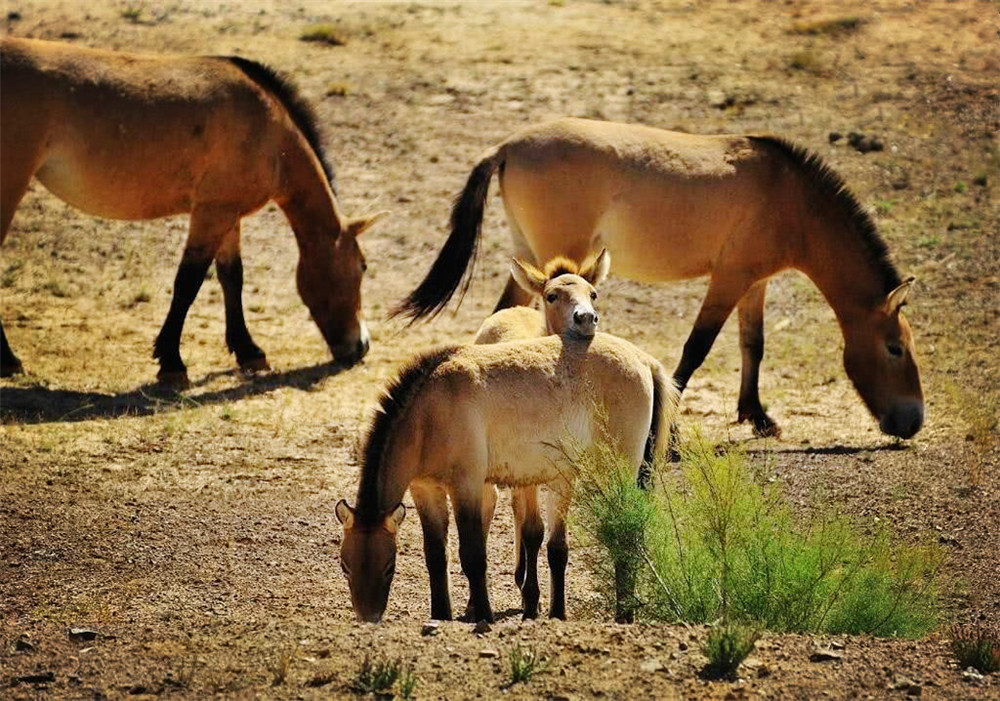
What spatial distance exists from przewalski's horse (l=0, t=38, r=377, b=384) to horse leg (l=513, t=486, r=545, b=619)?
5.21m

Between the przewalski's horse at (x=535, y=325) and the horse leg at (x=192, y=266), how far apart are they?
4439mm

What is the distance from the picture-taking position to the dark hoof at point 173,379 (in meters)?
13.1

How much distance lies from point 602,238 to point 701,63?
29.1 ft

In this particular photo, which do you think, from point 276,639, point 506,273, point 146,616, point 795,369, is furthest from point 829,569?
point 506,273

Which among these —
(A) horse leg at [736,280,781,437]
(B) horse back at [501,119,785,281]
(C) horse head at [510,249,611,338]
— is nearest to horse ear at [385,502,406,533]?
(C) horse head at [510,249,611,338]

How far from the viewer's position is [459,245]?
12633mm

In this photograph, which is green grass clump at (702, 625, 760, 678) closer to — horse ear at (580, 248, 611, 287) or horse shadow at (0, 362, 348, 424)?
horse ear at (580, 248, 611, 287)

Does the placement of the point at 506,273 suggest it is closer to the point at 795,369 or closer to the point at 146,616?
the point at 795,369

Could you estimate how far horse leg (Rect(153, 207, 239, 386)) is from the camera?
43.5 ft

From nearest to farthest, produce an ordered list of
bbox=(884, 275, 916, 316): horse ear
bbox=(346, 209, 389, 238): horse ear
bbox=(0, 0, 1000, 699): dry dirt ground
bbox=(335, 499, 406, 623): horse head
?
bbox=(0, 0, 1000, 699): dry dirt ground → bbox=(335, 499, 406, 623): horse head → bbox=(884, 275, 916, 316): horse ear → bbox=(346, 209, 389, 238): horse ear

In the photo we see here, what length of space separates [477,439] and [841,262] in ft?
17.8

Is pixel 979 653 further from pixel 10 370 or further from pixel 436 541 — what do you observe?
pixel 10 370

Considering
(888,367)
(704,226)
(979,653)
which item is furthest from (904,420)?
(979,653)

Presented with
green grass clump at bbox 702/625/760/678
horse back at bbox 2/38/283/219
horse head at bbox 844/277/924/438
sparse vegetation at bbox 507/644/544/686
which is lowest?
sparse vegetation at bbox 507/644/544/686
